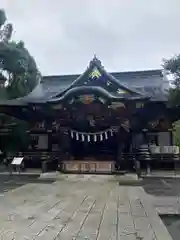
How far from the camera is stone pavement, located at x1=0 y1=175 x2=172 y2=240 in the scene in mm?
4027

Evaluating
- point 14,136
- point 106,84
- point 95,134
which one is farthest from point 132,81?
point 14,136

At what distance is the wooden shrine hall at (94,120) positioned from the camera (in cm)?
1342

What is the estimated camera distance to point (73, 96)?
13406 mm

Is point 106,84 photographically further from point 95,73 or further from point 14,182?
point 14,182

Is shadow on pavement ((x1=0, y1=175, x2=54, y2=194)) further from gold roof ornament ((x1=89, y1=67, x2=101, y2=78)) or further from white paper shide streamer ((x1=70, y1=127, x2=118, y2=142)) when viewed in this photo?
gold roof ornament ((x1=89, y1=67, x2=101, y2=78))

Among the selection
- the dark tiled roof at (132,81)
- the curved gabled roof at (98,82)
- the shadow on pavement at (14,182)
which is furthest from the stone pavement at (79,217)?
the dark tiled roof at (132,81)

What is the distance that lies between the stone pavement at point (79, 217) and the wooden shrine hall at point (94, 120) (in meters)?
6.16

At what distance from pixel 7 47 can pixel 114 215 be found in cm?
1593

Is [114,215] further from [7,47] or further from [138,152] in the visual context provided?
[7,47]

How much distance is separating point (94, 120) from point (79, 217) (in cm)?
907

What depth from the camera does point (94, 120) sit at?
1390cm

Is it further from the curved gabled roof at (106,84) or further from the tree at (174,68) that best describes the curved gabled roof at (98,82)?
the tree at (174,68)

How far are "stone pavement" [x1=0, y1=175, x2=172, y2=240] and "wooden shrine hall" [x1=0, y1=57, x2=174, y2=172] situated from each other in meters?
6.16

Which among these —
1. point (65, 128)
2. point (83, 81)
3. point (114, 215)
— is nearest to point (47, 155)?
point (65, 128)
